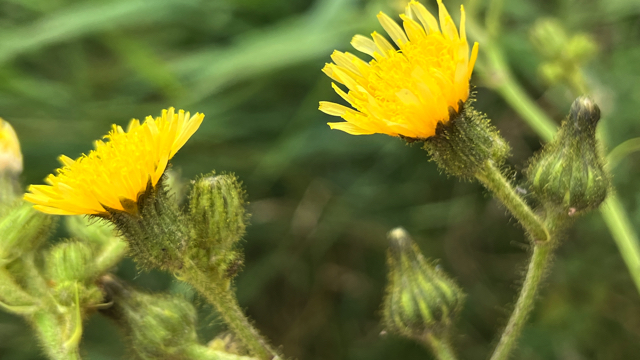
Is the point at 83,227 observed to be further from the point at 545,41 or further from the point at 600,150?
the point at 545,41

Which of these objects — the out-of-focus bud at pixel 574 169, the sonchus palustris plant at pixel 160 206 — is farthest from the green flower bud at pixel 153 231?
the out-of-focus bud at pixel 574 169

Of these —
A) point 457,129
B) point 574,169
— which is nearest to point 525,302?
point 574,169

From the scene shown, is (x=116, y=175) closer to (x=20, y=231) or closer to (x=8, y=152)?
(x=20, y=231)

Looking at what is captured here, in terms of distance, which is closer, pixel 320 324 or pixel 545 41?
pixel 545 41

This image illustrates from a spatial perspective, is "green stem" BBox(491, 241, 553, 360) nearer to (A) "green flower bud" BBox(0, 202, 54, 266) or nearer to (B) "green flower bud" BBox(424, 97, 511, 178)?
(B) "green flower bud" BBox(424, 97, 511, 178)

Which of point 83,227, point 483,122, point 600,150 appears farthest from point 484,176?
point 83,227

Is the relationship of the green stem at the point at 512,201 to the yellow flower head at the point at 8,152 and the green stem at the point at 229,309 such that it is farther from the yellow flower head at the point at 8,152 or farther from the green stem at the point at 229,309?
the yellow flower head at the point at 8,152
